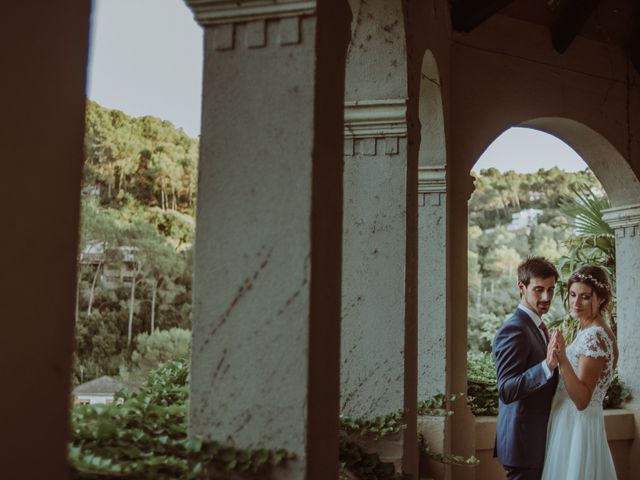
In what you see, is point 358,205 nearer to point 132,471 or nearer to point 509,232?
point 132,471

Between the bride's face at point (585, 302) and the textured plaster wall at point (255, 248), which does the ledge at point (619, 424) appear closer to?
the bride's face at point (585, 302)

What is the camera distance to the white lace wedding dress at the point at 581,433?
164 inches

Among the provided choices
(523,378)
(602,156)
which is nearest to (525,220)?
(602,156)

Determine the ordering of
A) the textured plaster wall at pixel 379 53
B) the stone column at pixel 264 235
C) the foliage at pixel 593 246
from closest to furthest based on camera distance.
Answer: the stone column at pixel 264 235, the textured plaster wall at pixel 379 53, the foliage at pixel 593 246

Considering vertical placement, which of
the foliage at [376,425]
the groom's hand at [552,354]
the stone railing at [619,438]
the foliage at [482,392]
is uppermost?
the groom's hand at [552,354]

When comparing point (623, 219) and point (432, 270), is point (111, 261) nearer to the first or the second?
point (432, 270)

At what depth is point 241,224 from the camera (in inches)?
85.7

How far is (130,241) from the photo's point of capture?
7965 mm

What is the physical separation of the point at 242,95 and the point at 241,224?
0.41 metres

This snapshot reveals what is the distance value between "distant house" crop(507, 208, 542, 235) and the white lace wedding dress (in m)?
14.3

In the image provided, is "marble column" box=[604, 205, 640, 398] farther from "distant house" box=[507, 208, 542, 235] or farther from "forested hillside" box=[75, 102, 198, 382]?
"distant house" box=[507, 208, 542, 235]

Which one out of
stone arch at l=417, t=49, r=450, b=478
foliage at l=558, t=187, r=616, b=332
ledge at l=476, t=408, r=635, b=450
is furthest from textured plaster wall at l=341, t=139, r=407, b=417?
foliage at l=558, t=187, r=616, b=332

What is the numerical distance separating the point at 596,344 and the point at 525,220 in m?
14.5

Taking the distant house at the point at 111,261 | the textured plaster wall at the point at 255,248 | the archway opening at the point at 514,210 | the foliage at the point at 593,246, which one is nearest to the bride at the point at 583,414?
the textured plaster wall at the point at 255,248
